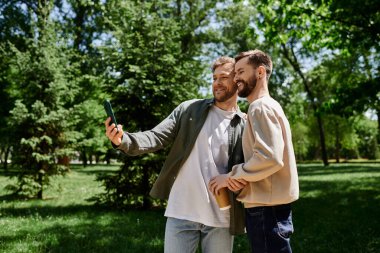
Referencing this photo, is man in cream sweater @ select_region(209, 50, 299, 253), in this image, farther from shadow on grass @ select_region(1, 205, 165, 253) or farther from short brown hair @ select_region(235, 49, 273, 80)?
shadow on grass @ select_region(1, 205, 165, 253)

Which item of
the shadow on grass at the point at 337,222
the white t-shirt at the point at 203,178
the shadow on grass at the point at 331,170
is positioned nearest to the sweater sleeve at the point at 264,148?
the white t-shirt at the point at 203,178

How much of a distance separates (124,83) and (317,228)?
6268 mm

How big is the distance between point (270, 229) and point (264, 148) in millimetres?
563

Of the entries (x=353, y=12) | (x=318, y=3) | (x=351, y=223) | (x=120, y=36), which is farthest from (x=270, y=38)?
(x=351, y=223)

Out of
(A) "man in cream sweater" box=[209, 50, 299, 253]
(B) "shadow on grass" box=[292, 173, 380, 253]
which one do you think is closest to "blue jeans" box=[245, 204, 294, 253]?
(A) "man in cream sweater" box=[209, 50, 299, 253]

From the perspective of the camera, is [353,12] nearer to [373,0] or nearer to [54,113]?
[373,0]

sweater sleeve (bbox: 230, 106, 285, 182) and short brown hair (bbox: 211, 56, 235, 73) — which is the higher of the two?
short brown hair (bbox: 211, 56, 235, 73)

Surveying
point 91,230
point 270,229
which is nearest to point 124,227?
point 91,230

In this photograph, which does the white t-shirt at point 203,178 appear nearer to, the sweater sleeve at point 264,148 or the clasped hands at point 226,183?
the clasped hands at point 226,183

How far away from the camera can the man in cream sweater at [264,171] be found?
2.58m

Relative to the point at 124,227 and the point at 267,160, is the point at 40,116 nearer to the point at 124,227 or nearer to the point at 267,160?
the point at 124,227

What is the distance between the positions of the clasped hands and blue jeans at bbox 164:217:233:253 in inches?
16.9

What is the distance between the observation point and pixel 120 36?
11.2 meters

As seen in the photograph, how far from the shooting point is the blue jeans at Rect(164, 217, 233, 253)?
10.3 feet
